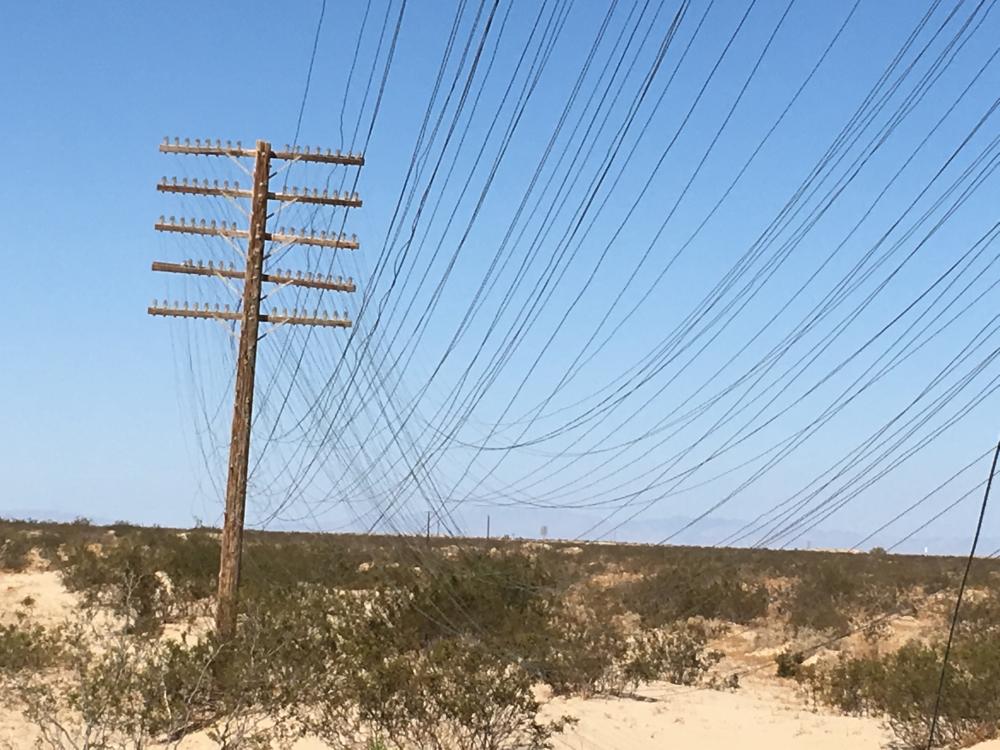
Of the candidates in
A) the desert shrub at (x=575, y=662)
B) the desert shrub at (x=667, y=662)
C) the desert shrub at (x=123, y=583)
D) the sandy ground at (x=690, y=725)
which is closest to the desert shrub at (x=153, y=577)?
the desert shrub at (x=123, y=583)

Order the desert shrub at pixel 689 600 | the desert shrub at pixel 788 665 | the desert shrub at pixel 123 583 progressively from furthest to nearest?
the desert shrub at pixel 689 600, the desert shrub at pixel 123 583, the desert shrub at pixel 788 665

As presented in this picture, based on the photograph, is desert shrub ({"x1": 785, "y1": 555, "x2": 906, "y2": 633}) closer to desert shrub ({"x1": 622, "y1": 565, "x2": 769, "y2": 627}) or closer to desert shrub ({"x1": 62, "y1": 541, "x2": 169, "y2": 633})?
desert shrub ({"x1": 622, "y1": 565, "x2": 769, "y2": 627})

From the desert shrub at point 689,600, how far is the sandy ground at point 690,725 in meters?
13.1

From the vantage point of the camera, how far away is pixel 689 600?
39906mm

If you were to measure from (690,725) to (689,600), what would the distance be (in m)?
19.6

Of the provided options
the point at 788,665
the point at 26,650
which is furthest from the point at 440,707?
the point at 788,665

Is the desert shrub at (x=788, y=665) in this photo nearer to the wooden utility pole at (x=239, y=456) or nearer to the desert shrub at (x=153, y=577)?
the wooden utility pole at (x=239, y=456)

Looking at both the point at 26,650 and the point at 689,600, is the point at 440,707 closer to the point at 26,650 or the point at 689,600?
the point at 26,650

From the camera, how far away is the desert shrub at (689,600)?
38500mm

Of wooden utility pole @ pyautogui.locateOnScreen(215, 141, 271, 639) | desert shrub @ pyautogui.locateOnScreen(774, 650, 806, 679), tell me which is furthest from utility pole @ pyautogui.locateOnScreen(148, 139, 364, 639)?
desert shrub @ pyautogui.locateOnScreen(774, 650, 806, 679)

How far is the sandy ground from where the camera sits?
19.0m

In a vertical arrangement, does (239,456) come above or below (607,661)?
above

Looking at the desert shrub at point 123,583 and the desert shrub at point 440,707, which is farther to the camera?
the desert shrub at point 123,583

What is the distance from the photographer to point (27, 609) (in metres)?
34.7
